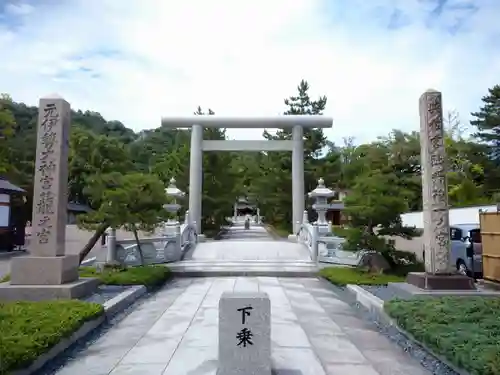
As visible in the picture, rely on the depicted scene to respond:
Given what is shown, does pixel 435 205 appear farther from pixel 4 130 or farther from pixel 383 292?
pixel 4 130

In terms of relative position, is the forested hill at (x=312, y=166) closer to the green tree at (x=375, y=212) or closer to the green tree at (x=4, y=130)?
the green tree at (x=4, y=130)

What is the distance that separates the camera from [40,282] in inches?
317

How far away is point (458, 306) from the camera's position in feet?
20.7

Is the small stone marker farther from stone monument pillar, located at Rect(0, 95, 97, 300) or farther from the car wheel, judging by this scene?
the car wheel

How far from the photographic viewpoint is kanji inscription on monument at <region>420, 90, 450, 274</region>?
346 inches

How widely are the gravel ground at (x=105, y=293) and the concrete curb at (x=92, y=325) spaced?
18cm

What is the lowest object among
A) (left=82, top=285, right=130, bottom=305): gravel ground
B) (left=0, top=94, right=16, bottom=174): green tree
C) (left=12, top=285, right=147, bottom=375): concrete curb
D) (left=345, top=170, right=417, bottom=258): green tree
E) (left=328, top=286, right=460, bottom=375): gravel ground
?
(left=328, top=286, right=460, bottom=375): gravel ground

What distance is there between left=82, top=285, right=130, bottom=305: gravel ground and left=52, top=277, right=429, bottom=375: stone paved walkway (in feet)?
2.34

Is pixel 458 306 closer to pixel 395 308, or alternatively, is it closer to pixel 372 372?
pixel 395 308

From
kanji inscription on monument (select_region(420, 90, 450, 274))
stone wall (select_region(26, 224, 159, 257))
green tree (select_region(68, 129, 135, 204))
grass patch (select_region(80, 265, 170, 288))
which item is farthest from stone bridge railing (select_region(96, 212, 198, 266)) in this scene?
kanji inscription on monument (select_region(420, 90, 450, 274))

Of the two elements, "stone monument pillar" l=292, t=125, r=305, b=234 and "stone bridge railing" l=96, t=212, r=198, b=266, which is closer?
"stone bridge railing" l=96, t=212, r=198, b=266

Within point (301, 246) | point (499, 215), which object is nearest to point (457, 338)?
point (499, 215)

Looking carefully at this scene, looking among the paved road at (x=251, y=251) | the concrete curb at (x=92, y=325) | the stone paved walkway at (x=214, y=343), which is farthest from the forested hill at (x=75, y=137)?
the stone paved walkway at (x=214, y=343)

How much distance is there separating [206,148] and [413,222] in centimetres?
1535
